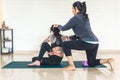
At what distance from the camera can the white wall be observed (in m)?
7.16

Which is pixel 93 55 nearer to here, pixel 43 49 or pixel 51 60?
pixel 51 60

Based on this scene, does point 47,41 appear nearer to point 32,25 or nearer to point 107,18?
point 32,25

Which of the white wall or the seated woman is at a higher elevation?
the white wall

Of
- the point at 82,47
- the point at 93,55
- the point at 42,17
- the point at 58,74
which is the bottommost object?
the point at 58,74

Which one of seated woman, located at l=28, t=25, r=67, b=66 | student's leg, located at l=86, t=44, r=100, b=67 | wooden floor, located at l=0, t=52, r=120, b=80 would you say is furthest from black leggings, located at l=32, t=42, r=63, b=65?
student's leg, located at l=86, t=44, r=100, b=67

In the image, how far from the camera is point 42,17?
7238 millimetres

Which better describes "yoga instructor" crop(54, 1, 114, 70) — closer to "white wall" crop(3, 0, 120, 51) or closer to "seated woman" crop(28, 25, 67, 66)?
"seated woman" crop(28, 25, 67, 66)

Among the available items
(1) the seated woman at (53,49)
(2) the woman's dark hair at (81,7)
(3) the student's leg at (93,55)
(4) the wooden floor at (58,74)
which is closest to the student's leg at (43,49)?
(1) the seated woman at (53,49)

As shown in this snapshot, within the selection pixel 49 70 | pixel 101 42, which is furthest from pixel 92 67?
pixel 101 42

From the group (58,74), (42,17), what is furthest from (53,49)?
(42,17)

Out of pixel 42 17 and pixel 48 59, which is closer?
pixel 48 59

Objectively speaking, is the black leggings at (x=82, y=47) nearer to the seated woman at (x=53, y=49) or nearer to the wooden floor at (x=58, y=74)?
the wooden floor at (x=58, y=74)

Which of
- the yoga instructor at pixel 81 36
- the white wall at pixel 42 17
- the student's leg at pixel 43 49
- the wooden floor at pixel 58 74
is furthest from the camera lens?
the white wall at pixel 42 17

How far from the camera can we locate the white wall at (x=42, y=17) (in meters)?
7.16
